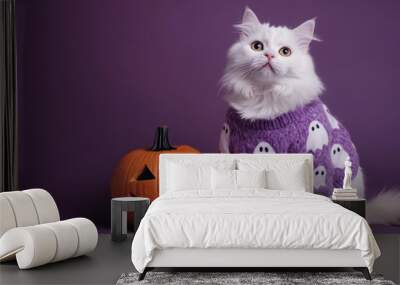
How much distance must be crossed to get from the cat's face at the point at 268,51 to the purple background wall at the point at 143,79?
0.35 feet

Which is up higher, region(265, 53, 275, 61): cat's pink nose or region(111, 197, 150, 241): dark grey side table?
region(265, 53, 275, 61): cat's pink nose

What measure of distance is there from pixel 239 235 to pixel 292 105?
9.40 ft

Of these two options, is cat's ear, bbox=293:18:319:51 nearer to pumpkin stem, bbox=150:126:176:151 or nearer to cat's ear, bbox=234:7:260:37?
cat's ear, bbox=234:7:260:37

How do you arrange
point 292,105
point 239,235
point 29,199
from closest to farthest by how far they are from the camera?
point 239,235 < point 29,199 < point 292,105

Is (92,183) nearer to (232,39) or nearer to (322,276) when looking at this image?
(232,39)

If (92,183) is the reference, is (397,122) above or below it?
above

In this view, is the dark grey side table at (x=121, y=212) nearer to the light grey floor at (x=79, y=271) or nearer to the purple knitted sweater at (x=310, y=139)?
the light grey floor at (x=79, y=271)

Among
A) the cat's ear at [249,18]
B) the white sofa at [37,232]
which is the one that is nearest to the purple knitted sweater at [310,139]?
the cat's ear at [249,18]

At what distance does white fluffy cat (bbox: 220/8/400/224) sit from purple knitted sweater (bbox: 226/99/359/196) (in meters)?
0.05

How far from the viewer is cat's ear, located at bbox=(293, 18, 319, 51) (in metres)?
6.91

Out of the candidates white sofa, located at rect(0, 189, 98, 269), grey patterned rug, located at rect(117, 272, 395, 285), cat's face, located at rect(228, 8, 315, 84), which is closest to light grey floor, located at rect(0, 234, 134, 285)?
white sofa, located at rect(0, 189, 98, 269)

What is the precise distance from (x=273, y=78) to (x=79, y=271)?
3.25 m

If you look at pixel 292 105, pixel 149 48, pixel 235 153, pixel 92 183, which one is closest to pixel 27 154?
pixel 92 183

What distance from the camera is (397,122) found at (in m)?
6.90
